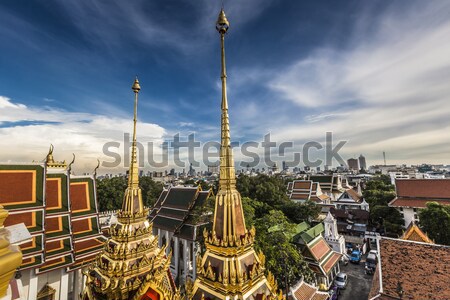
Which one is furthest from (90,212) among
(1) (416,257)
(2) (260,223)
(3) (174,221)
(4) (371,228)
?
(4) (371,228)

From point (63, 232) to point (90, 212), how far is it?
237 centimetres

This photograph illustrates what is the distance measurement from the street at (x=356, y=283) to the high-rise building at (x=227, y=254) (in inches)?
719

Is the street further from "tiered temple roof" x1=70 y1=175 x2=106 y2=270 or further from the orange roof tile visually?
"tiered temple roof" x1=70 y1=175 x2=106 y2=270

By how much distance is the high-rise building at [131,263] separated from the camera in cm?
623

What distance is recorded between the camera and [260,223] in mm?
15031

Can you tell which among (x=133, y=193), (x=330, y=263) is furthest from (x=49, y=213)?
(x=330, y=263)

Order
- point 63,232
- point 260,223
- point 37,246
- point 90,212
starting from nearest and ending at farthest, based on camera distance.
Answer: point 37,246
point 63,232
point 90,212
point 260,223

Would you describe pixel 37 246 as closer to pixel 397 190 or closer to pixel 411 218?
pixel 411 218

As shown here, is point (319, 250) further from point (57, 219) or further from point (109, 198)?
point (109, 198)

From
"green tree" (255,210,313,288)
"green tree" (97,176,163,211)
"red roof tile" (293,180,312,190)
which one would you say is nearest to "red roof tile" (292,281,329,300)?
"green tree" (255,210,313,288)

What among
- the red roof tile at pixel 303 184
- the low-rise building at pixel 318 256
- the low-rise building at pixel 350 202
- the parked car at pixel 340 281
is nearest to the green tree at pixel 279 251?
the low-rise building at pixel 318 256

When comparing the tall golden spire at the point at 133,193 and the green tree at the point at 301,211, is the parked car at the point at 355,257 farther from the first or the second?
the tall golden spire at the point at 133,193

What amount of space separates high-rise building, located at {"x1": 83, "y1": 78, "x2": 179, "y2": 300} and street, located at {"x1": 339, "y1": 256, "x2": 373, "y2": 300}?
1719 cm

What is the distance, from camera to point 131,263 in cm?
694
